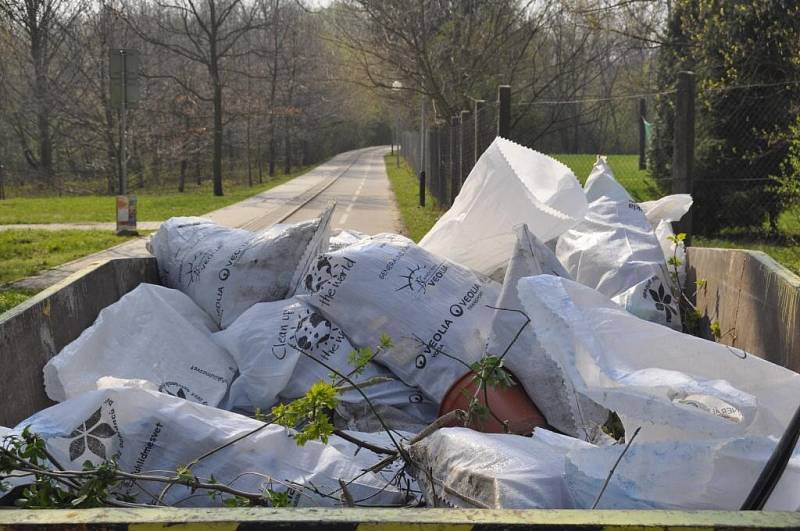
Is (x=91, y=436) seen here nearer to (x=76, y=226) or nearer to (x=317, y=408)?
(x=317, y=408)

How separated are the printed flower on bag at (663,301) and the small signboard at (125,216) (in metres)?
13.3

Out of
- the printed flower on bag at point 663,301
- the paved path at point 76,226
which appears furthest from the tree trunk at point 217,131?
the printed flower on bag at point 663,301

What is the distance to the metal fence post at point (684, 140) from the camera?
8180 mm

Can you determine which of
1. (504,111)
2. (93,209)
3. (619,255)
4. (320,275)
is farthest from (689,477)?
(93,209)

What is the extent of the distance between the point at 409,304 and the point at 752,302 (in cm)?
114

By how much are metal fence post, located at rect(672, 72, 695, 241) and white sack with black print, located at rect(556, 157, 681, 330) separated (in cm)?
424

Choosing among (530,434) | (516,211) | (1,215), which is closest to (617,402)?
(530,434)

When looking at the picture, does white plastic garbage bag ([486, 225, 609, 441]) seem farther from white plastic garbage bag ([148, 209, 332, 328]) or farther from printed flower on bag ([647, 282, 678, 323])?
white plastic garbage bag ([148, 209, 332, 328])

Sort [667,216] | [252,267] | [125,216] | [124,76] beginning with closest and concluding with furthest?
1. [252,267]
2. [667,216]
3. [125,216]
4. [124,76]

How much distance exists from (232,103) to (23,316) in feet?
109

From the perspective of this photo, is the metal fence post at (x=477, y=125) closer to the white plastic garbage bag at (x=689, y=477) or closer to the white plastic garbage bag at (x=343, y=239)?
the white plastic garbage bag at (x=343, y=239)

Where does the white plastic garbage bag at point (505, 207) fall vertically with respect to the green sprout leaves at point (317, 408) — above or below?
above

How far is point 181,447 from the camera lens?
6.88 ft

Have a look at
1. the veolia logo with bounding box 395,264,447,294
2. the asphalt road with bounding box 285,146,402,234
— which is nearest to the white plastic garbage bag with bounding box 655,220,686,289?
the veolia logo with bounding box 395,264,447,294
